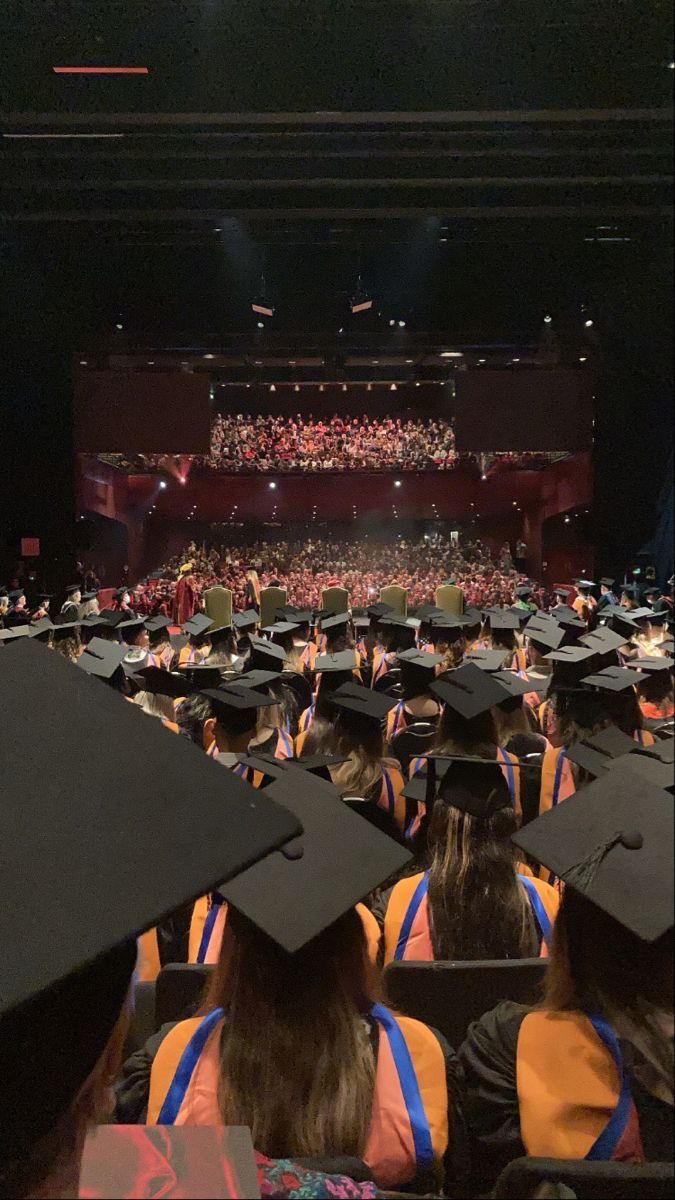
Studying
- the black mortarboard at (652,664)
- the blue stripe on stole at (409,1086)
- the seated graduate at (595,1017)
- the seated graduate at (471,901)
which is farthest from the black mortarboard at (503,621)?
the blue stripe on stole at (409,1086)

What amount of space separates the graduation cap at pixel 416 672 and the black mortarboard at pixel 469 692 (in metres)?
1.17

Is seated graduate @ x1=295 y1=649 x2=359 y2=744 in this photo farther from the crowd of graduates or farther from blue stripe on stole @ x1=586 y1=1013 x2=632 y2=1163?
blue stripe on stole @ x1=586 y1=1013 x2=632 y2=1163

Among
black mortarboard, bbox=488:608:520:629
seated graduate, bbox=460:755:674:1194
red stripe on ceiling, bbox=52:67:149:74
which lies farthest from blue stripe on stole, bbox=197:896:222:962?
red stripe on ceiling, bbox=52:67:149:74

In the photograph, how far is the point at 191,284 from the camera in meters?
13.4

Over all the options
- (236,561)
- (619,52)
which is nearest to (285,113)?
(619,52)

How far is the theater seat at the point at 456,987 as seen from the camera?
58.6 inches

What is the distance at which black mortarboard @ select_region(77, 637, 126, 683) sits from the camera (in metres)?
3.97

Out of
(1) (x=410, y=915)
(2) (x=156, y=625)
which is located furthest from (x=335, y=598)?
(1) (x=410, y=915)

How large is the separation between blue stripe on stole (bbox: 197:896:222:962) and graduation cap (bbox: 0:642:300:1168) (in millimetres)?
1188

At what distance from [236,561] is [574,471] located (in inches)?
295

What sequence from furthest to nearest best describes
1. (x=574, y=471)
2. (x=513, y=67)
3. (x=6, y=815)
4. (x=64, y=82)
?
(x=574, y=471)
(x=64, y=82)
(x=513, y=67)
(x=6, y=815)

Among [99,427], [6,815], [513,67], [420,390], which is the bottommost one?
[6,815]

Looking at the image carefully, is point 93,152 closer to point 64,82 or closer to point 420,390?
point 64,82

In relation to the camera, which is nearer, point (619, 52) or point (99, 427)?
point (619, 52)
